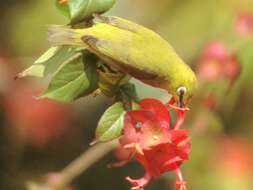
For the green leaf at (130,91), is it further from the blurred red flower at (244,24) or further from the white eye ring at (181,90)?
the blurred red flower at (244,24)

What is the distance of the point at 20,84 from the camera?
245 cm

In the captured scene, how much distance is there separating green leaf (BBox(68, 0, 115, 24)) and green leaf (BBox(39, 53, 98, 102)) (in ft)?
0.23

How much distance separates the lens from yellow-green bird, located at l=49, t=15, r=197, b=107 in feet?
3.64

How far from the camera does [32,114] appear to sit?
247cm

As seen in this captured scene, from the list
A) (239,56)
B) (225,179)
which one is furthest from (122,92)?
(225,179)

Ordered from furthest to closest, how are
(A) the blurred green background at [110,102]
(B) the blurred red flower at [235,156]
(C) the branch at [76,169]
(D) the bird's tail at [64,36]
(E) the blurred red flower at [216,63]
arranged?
(B) the blurred red flower at [235,156] < (A) the blurred green background at [110,102] < (E) the blurred red flower at [216,63] < (C) the branch at [76,169] < (D) the bird's tail at [64,36]

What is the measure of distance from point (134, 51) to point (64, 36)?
0.38 ft

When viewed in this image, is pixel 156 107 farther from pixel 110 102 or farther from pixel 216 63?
pixel 110 102

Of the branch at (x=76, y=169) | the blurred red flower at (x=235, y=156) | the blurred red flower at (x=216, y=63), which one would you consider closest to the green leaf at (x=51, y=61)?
the branch at (x=76, y=169)

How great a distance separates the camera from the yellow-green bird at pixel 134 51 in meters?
1.11

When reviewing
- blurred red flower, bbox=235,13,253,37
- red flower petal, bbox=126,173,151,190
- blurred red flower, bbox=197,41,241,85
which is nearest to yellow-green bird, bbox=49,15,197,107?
red flower petal, bbox=126,173,151,190

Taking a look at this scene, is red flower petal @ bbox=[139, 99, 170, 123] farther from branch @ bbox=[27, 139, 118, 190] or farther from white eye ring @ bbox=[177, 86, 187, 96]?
branch @ bbox=[27, 139, 118, 190]

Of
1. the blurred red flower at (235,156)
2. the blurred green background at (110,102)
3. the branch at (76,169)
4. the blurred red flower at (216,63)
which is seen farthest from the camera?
the blurred red flower at (235,156)

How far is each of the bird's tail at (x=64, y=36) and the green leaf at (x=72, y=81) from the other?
0.03 m
